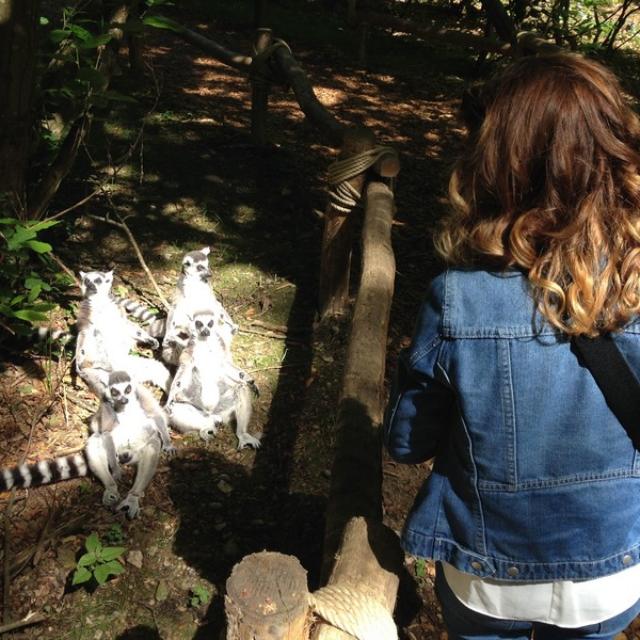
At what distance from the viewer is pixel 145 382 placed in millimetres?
4105

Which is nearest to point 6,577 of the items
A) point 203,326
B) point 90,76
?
point 203,326

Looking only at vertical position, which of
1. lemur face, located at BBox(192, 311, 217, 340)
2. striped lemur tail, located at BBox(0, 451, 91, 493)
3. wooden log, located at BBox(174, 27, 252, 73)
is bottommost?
striped lemur tail, located at BBox(0, 451, 91, 493)

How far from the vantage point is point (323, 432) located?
3.72 meters

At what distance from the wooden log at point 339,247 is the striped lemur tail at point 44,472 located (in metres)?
1.78

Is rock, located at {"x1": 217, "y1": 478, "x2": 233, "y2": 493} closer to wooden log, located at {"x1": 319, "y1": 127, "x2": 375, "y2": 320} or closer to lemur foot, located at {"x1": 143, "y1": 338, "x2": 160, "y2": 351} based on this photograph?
lemur foot, located at {"x1": 143, "y1": 338, "x2": 160, "y2": 351}

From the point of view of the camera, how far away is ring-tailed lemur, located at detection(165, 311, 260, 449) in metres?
3.73

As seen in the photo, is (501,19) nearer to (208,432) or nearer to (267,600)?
(208,432)

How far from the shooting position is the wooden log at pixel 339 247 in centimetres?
399

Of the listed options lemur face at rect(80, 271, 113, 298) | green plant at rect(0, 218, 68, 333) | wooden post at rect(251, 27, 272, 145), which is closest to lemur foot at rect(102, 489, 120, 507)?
green plant at rect(0, 218, 68, 333)

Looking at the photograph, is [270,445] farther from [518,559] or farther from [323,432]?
[518,559]

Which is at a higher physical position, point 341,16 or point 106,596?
point 341,16

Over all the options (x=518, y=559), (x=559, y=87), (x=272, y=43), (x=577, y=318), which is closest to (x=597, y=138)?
(x=559, y=87)

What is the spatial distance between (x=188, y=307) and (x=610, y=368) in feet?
9.72

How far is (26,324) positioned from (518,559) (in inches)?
119
